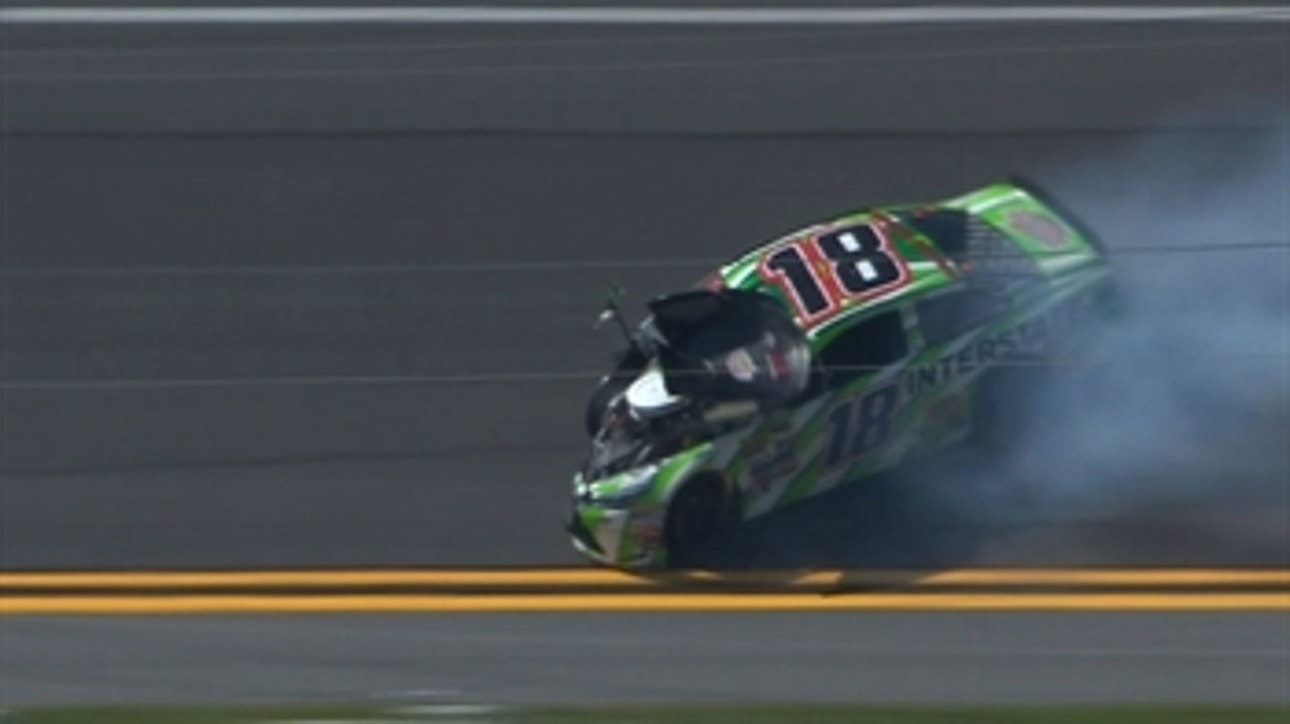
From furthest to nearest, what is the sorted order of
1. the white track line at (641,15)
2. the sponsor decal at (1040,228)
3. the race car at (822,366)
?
the white track line at (641,15), the sponsor decal at (1040,228), the race car at (822,366)

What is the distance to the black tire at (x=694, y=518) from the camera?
453 inches

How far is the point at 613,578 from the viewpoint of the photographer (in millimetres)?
11539

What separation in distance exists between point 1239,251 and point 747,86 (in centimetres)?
427

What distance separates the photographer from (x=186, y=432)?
1301 cm

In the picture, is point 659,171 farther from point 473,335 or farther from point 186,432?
point 186,432

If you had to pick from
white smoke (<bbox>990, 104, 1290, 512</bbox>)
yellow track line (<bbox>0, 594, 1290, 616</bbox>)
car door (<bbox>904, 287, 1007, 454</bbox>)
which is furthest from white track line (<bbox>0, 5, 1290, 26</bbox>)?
yellow track line (<bbox>0, 594, 1290, 616</bbox>)

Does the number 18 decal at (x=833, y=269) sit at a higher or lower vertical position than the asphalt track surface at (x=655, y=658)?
higher

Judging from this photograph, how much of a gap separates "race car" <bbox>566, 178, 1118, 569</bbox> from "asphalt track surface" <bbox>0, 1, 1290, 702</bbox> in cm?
34

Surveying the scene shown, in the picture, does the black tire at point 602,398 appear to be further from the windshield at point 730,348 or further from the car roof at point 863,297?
the car roof at point 863,297

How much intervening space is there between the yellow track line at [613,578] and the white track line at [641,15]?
7.54m

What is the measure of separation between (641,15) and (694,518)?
7.87 m

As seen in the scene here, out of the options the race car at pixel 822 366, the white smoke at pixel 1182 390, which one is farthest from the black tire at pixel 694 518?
the white smoke at pixel 1182 390

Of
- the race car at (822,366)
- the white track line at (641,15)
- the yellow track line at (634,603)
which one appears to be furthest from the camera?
the white track line at (641,15)

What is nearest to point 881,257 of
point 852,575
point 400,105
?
point 852,575
